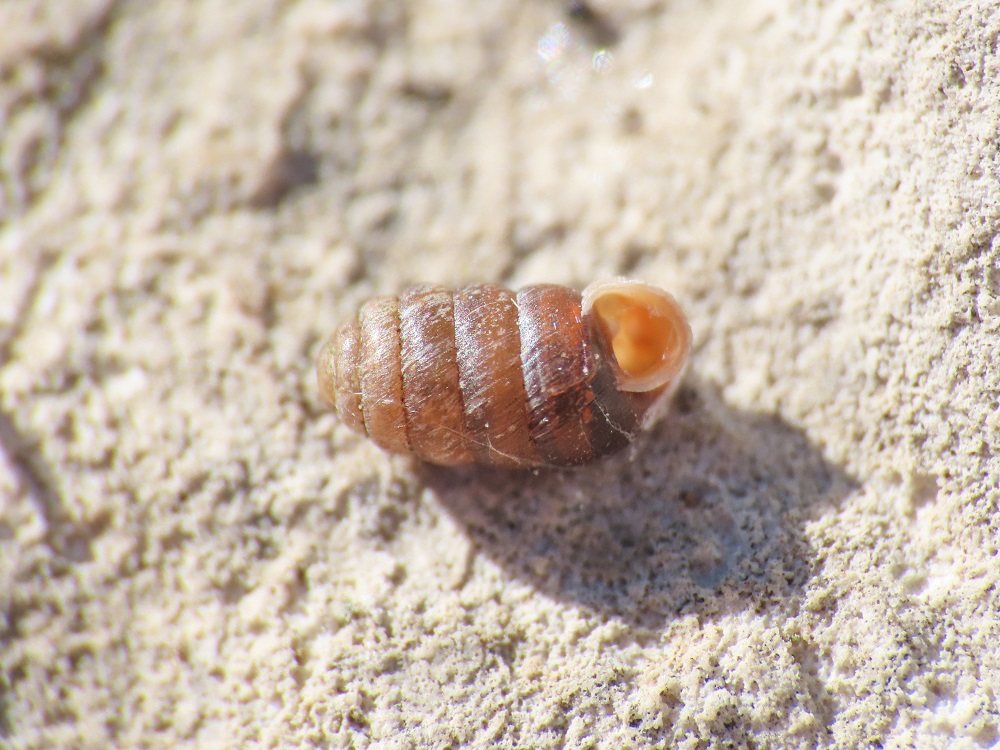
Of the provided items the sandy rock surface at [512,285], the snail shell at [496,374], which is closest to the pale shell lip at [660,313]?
the snail shell at [496,374]

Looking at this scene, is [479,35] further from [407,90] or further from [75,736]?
[75,736]

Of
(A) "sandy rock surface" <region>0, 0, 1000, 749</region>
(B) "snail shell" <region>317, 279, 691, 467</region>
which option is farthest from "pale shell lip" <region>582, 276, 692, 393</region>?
(A) "sandy rock surface" <region>0, 0, 1000, 749</region>

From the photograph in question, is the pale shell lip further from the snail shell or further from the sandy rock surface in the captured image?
the sandy rock surface

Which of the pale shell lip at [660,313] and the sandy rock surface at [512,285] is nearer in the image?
the sandy rock surface at [512,285]

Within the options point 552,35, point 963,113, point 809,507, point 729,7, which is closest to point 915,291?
point 963,113

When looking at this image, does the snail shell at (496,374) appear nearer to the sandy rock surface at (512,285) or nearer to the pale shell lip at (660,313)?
the pale shell lip at (660,313)

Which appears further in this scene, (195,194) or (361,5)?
(361,5)

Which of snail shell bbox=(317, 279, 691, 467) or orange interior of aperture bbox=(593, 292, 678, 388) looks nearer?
snail shell bbox=(317, 279, 691, 467)
